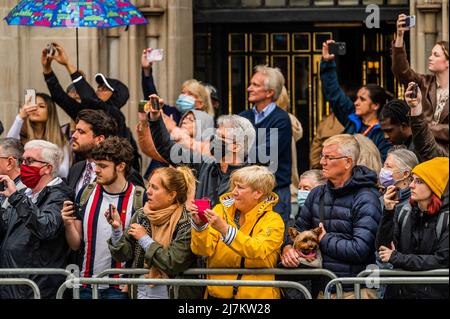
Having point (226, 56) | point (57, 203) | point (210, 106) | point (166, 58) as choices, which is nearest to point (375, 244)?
point (57, 203)

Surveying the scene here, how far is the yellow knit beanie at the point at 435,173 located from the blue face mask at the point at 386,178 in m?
0.89

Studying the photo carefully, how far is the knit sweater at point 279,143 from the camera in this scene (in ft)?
43.1

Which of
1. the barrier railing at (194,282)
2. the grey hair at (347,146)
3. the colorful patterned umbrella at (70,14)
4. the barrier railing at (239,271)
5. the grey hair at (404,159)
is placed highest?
the colorful patterned umbrella at (70,14)

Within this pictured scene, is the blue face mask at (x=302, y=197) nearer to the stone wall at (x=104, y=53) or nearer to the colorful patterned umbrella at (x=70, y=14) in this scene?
the colorful patterned umbrella at (x=70, y=14)

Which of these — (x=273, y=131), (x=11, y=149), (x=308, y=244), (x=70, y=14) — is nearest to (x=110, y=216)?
(x=308, y=244)

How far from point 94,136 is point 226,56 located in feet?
17.4

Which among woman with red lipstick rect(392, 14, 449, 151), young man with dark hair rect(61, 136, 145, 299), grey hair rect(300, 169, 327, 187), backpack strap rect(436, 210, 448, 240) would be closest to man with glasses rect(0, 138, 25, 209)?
young man with dark hair rect(61, 136, 145, 299)

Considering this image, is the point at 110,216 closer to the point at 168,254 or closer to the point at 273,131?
the point at 168,254

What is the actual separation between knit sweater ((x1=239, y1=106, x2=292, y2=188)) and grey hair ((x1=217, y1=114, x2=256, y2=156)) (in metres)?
0.54

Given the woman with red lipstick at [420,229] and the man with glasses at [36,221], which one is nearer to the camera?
the woman with red lipstick at [420,229]

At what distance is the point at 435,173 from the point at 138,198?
8.16 feet

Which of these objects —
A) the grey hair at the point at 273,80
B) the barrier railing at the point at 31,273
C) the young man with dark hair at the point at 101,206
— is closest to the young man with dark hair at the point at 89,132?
the young man with dark hair at the point at 101,206

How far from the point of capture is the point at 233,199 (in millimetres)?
11445
